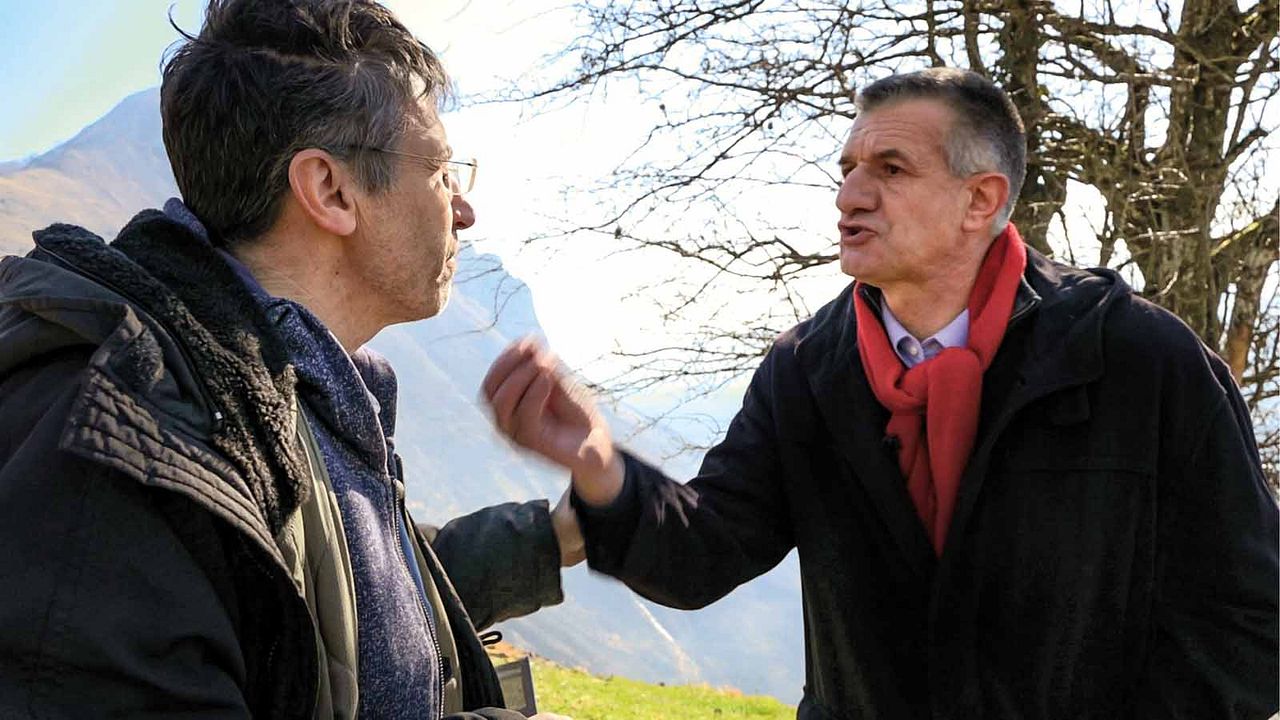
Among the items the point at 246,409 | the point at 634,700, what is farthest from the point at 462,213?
the point at 634,700

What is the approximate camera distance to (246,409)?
5.23 ft

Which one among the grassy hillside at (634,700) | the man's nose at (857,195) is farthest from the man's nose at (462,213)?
the grassy hillside at (634,700)

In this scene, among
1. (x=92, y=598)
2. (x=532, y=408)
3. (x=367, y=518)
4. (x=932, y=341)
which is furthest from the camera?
(x=932, y=341)

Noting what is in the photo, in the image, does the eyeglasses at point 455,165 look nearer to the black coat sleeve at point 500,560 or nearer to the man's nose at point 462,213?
the man's nose at point 462,213

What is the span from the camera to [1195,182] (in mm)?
6148

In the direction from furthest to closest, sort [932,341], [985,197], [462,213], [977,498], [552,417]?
1. [985,197]
2. [932,341]
3. [977,498]
4. [552,417]
5. [462,213]

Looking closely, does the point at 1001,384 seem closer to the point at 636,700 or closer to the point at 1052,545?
the point at 1052,545

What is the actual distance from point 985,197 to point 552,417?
1.46m

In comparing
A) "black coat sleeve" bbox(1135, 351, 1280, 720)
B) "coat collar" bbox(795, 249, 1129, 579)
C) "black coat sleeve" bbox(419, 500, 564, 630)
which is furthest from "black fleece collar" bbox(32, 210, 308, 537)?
"black coat sleeve" bbox(1135, 351, 1280, 720)

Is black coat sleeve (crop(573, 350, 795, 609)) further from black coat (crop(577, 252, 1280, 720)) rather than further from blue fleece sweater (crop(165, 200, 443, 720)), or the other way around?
blue fleece sweater (crop(165, 200, 443, 720))

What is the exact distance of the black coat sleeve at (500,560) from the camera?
257cm

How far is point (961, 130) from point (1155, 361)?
0.87 meters

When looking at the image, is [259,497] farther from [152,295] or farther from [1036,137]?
[1036,137]

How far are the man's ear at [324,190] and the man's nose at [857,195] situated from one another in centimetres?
164
